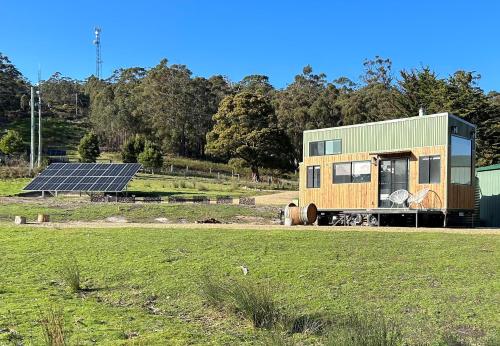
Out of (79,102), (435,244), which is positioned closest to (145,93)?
(79,102)

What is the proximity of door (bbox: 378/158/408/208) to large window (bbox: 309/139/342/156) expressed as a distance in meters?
2.16

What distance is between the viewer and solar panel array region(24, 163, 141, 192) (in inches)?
1214

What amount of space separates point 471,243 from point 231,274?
5790mm

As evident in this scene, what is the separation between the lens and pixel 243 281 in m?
9.05

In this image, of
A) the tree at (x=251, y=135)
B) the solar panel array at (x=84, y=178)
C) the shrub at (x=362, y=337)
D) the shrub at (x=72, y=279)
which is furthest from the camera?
the tree at (x=251, y=135)

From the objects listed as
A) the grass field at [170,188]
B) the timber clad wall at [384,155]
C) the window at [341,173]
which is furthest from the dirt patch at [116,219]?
the grass field at [170,188]

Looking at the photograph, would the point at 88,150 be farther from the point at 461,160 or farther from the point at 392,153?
the point at 461,160

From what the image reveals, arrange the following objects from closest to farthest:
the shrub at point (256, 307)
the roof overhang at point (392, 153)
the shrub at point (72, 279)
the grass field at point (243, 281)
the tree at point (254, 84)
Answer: the grass field at point (243, 281) < the shrub at point (256, 307) < the shrub at point (72, 279) < the roof overhang at point (392, 153) < the tree at point (254, 84)

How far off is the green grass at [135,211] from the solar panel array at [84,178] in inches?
203

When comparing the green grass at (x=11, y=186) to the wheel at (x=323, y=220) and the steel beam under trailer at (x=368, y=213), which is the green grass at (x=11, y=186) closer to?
the wheel at (x=323, y=220)

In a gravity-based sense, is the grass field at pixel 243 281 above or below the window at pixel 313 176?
below

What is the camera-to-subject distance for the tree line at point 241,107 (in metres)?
37.8

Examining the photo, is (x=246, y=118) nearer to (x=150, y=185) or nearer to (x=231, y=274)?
(x=150, y=185)

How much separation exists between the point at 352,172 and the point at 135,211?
956cm
